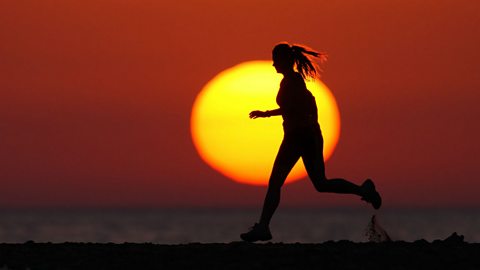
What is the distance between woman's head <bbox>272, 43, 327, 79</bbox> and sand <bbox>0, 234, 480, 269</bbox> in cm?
210

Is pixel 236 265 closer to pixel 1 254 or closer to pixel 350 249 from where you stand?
pixel 350 249

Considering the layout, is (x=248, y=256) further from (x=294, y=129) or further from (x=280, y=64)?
(x=280, y=64)

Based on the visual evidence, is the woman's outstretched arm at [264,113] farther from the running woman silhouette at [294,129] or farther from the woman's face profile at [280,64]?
the woman's face profile at [280,64]

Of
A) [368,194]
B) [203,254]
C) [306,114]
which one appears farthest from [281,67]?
[203,254]

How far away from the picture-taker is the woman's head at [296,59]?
1549 cm

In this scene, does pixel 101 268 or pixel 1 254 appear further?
pixel 1 254

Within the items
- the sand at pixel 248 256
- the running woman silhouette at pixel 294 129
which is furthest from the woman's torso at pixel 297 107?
the sand at pixel 248 256

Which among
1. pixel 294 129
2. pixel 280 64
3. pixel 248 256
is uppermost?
pixel 280 64

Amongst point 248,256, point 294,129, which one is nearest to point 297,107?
point 294,129

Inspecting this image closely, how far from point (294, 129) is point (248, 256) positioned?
2.38 metres

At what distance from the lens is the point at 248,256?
43.5 feet

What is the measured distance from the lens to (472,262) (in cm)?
1287

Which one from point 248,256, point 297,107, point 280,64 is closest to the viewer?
point 248,256

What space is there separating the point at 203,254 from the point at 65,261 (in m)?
1.32
